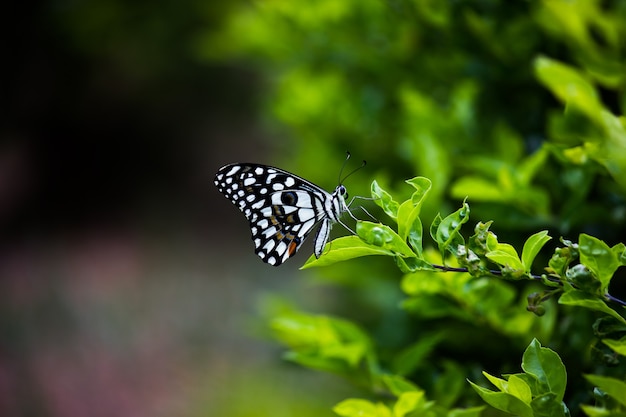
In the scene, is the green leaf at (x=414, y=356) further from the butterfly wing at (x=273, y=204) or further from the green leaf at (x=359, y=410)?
the butterfly wing at (x=273, y=204)

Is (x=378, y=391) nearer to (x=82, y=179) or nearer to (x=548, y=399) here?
(x=548, y=399)

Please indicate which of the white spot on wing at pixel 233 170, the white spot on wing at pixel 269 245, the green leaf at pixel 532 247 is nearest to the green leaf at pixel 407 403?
the green leaf at pixel 532 247

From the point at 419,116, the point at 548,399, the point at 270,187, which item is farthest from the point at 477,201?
the point at 548,399

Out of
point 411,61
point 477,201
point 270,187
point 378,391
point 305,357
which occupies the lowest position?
point 378,391

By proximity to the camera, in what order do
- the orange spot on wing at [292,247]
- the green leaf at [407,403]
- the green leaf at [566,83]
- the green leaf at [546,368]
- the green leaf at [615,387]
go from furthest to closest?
1. the orange spot on wing at [292,247]
2. the green leaf at [566,83]
3. the green leaf at [407,403]
4. the green leaf at [546,368]
5. the green leaf at [615,387]

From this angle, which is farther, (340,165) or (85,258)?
(85,258)

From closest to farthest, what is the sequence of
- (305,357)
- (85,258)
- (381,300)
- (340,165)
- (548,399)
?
(548,399)
(305,357)
(381,300)
(340,165)
(85,258)

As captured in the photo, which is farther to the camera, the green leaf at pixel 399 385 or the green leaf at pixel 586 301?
the green leaf at pixel 399 385
